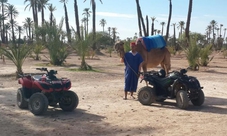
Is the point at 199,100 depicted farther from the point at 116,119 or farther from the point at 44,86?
the point at 44,86

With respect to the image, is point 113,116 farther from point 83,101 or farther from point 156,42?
point 156,42

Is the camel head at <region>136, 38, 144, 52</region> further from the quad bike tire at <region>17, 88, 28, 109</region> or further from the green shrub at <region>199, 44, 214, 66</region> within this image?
the green shrub at <region>199, 44, 214, 66</region>

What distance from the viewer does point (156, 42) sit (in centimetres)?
1206

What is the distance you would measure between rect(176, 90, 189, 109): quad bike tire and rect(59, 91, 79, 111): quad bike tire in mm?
2340

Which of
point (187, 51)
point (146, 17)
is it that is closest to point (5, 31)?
point (146, 17)

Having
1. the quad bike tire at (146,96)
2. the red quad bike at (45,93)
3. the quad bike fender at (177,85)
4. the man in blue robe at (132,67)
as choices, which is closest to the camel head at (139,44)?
the man in blue robe at (132,67)

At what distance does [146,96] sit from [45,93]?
2556mm

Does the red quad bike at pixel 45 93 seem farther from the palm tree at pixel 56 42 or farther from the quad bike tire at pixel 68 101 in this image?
the palm tree at pixel 56 42

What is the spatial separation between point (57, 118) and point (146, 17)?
3563 centimetres

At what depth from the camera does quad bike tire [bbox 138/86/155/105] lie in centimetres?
938

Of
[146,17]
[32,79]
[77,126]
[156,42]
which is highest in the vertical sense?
[146,17]

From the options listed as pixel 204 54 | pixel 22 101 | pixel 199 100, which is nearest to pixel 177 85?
pixel 199 100

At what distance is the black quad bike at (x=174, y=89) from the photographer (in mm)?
8953

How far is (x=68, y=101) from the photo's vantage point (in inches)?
336
